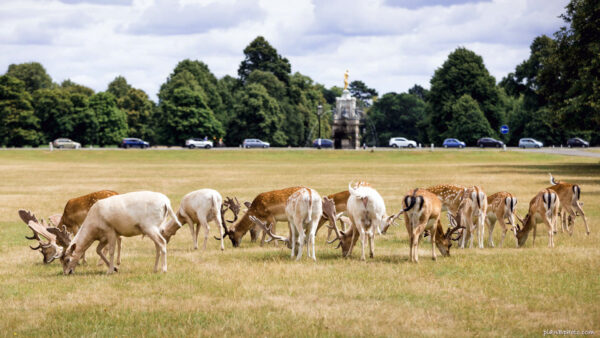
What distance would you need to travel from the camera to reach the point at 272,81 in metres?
119

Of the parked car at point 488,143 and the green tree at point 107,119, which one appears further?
the green tree at point 107,119

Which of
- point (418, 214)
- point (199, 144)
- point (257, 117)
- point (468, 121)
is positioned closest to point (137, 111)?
point (257, 117)

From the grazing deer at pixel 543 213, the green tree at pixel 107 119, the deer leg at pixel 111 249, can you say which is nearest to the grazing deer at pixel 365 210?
the grazing deer at pixel 543 213

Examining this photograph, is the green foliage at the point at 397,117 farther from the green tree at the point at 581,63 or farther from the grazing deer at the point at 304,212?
the grazing deer at the point at 304,212

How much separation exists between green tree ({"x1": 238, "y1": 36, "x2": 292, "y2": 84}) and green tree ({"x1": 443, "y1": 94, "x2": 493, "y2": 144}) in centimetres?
3922

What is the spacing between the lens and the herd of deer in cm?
1362

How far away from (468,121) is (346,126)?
19.1 m

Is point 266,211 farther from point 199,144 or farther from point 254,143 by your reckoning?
point 254,143

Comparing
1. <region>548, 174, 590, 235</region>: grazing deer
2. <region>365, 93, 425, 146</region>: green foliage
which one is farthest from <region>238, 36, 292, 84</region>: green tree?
<region>548, 174, 590, 235</region>: grazing deer

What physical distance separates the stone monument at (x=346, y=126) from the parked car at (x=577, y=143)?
33.5 meters

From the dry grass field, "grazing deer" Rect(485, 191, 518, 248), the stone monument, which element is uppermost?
the stone monument

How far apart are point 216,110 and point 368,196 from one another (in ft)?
353

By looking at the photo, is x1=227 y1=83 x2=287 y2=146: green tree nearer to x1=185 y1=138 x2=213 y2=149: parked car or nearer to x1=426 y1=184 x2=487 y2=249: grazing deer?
x1=185 y1=138 x2=213 y2=149: parked car

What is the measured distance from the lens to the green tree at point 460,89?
104 metres
